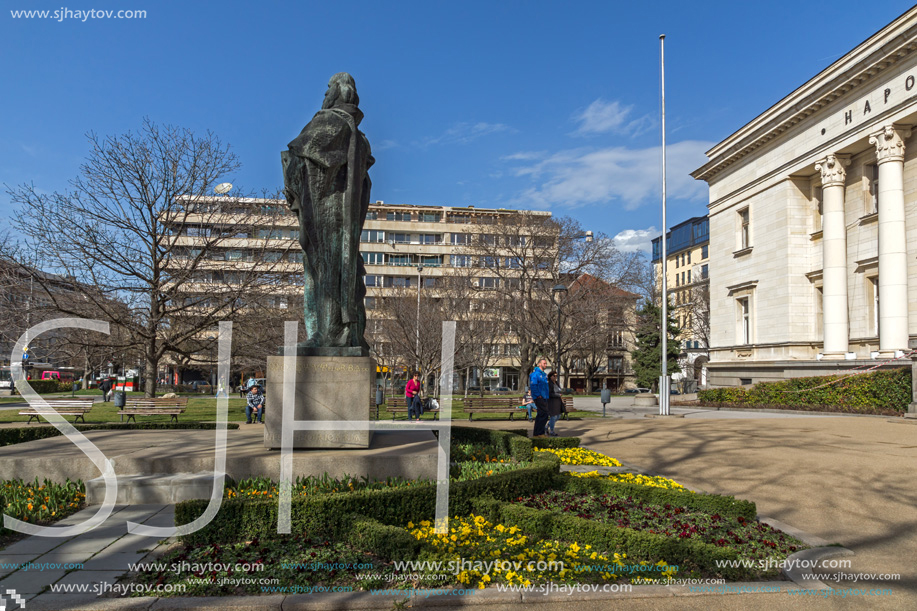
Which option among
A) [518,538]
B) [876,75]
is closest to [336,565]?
[518,538]

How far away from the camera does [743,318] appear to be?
3556cm

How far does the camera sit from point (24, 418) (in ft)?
66.2

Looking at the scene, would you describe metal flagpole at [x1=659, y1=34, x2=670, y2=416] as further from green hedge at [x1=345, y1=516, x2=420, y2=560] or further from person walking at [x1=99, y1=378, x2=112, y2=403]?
person walking at [x1=99, y1=378, x2=112, y2=403]

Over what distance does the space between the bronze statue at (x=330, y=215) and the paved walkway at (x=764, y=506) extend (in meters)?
3.10

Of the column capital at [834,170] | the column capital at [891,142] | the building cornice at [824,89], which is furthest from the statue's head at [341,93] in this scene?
the column capital at [834,170]

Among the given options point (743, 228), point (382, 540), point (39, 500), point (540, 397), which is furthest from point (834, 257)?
point (39, 500)

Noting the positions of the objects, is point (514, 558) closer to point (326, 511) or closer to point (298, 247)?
point (326, 511)

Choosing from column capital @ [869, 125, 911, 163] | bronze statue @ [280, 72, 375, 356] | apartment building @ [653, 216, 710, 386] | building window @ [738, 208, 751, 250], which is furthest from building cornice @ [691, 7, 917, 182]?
apartment building @ [653, 216, 710, 386]

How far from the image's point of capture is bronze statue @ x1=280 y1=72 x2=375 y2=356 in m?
8.49

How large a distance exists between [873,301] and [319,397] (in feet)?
92.1

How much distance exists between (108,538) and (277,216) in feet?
64.4

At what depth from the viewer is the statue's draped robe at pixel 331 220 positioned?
852 centimetres

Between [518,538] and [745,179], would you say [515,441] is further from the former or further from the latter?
[745,179]

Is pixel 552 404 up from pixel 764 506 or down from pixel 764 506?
up
